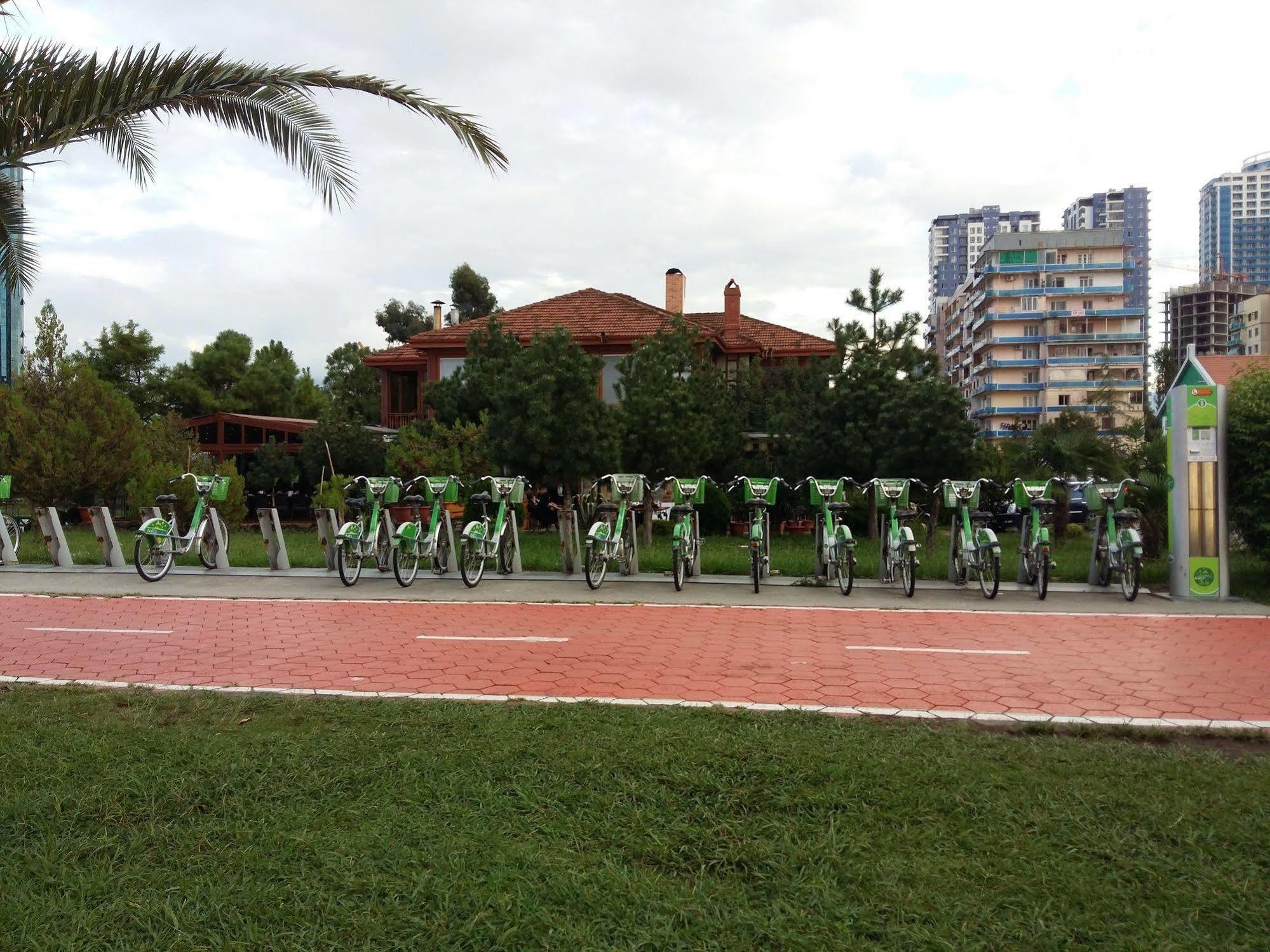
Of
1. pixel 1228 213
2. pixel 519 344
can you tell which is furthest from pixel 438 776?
pixel 1228 213

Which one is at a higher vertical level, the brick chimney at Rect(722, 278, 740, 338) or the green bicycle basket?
the brick chimney at Rect(722, 278, 740, 338)

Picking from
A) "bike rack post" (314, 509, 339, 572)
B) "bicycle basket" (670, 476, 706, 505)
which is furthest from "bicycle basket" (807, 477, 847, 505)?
"bike rack post" (314, 509, 339, 572)

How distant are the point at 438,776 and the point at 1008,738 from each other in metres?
2.80

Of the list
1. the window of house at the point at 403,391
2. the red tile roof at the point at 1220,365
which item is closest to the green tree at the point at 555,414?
the red tile roof at the point at 1220,365

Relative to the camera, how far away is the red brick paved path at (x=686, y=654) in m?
6.49

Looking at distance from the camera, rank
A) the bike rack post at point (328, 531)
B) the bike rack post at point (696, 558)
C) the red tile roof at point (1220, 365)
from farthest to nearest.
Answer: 1. the red tile roof at point (1220, 365)
2. the bike rack post at point (328, 531)
3. the bike rack post at point (696, 558)

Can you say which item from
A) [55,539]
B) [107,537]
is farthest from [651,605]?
[55,539]

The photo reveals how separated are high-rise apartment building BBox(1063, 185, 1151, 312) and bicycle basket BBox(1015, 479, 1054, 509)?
499 feet

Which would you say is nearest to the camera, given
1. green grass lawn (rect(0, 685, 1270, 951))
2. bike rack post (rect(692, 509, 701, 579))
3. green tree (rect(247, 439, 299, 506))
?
green grass lawn (rect(0, 685, 1270, 951))

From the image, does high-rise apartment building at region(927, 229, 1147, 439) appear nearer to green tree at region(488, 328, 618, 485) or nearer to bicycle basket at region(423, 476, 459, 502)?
green tree at region(488, 328, 618, 485)

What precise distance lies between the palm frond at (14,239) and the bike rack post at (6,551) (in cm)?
896

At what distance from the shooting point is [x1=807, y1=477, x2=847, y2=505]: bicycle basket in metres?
12.5

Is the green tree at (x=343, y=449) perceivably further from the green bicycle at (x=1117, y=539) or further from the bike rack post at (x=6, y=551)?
the green bicycle at (x=1117, y=539)

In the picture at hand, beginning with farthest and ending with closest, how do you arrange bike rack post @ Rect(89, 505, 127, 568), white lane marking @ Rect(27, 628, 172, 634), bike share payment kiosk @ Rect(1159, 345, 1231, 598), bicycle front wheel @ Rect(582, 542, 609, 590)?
bike rack post @ Rect(89, 505, 127, 568) → bicycle front wheel @ Rect(582, 542, 609, 590) → bike share payment kiosk @ Rect(1159, 345, 1231, 598) → white lane marking @ Rect(27, 628, 172, 634)
